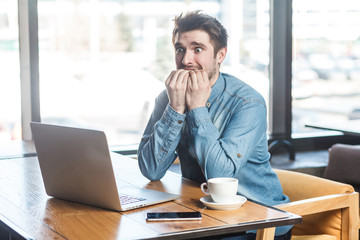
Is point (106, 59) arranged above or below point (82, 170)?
above

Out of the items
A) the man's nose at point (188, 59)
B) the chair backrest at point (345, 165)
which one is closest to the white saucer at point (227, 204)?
the man's nose at point (188, 59)

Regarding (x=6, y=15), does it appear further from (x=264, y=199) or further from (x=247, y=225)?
(x=247, y=225)

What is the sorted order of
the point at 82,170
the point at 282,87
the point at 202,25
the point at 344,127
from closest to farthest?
the point at 82,170, the point at 202,25, the point at 344,127, the point at 282,87

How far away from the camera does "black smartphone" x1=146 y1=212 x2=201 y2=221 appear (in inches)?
63.4

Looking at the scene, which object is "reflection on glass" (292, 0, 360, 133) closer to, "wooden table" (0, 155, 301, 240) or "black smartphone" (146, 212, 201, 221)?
"wooden table" (0, 155, 301, 240)

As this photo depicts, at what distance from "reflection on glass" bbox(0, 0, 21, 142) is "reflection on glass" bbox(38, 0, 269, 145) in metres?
0.15

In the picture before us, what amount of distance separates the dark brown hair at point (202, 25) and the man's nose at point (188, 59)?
10 centimetres

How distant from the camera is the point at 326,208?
6.83 feet

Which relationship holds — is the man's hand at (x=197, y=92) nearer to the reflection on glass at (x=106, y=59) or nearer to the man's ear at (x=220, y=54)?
the man's ear at (x=220, y=54)

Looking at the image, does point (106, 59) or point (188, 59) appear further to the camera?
point (106, 59)

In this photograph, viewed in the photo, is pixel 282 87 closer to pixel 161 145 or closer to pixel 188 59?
pixel 188 59

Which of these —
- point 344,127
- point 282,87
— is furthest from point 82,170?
point 282,87

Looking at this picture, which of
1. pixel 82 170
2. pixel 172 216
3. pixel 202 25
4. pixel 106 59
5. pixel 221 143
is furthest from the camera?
pixel 106 59

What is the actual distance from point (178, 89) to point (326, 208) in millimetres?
668
